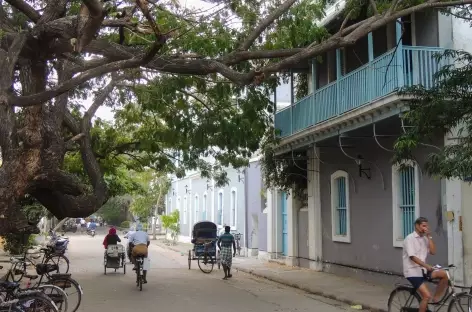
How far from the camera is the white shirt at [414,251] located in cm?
823

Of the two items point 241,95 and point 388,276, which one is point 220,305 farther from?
point 241,95

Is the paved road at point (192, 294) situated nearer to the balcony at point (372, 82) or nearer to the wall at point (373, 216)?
the wall at point (373, 216)

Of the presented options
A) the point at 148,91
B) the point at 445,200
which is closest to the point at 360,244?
the point at 445,200

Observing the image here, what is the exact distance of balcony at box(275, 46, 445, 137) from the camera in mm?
12117

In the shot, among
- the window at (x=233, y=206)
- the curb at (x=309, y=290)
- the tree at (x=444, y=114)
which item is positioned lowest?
the curb at (x=309, y=290)

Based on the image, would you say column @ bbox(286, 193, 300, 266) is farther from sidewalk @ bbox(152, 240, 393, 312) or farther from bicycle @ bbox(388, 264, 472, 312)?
bicycle @ bbox(388, 264, 472, 312)

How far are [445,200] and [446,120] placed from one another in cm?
339

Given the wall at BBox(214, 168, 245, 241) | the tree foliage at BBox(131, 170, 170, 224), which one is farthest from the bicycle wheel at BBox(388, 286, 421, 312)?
the tree foliage at BBox(131, 170, 170, 224)

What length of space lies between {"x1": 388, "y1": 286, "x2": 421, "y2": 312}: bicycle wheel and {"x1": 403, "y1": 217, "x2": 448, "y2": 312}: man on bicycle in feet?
0.46

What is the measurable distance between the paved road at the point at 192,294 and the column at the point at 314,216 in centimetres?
225

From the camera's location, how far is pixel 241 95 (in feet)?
52.5

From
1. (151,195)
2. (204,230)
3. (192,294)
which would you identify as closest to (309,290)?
(192,294)

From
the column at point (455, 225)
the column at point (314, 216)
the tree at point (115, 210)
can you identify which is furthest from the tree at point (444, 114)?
the tree at point (115, 210)

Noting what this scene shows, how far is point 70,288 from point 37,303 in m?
2.52
